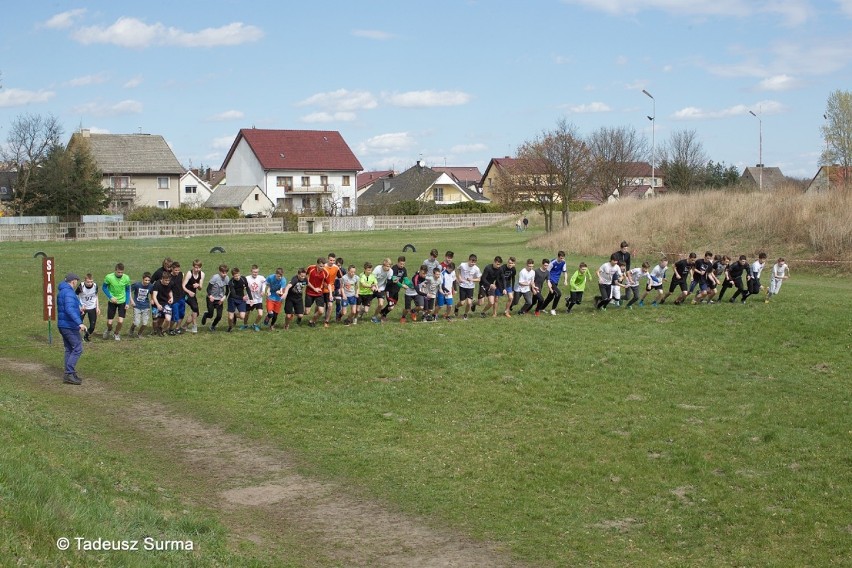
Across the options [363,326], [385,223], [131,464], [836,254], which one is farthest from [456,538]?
[385,223]

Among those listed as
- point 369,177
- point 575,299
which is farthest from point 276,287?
point 369,177

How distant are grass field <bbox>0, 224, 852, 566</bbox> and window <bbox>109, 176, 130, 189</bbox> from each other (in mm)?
69160

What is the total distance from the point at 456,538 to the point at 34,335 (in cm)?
1680

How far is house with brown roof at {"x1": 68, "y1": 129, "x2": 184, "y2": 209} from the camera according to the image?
91.8 m

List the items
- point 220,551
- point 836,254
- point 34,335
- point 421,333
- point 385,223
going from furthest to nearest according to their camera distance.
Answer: point 385,223, point 836,254, point 34,335, point 421,333, point 220,551

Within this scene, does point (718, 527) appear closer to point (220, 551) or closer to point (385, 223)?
point (220, 551)

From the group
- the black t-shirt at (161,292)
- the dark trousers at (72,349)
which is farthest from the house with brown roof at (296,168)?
the dark trousers at (72,349)

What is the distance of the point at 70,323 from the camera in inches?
683

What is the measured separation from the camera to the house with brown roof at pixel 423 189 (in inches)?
4304

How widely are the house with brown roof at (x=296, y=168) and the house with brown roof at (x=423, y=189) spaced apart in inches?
240

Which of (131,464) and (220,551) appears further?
(131,464)

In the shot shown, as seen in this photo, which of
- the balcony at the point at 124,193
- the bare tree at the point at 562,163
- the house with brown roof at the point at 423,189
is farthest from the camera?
the house with brown roof at the point at 423,189

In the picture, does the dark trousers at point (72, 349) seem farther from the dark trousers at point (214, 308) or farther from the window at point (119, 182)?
the window at point (119, 182)

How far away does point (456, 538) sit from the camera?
10.5 m
